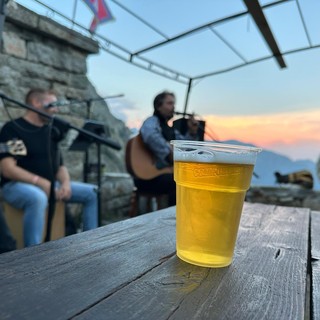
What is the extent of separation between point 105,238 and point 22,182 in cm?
144

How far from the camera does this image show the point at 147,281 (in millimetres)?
432

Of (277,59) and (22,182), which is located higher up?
(277,59)

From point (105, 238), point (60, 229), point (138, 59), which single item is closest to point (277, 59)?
point (138, 59)

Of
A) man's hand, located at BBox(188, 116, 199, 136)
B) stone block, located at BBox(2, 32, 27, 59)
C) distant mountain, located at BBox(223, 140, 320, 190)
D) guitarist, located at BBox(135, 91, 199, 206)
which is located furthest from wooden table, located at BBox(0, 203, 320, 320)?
distant mountain, located at BBox(223, 140, 320, 190)

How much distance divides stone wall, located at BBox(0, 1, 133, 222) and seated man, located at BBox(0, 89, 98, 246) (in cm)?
34

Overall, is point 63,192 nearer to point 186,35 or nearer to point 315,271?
point 186,35

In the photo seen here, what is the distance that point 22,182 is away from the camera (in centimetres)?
190

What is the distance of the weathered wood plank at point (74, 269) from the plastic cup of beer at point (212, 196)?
0.25ft

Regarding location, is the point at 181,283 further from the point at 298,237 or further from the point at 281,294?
the point at 298,237

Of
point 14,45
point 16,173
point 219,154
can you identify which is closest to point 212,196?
point 219,154

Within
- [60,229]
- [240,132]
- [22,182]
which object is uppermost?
[240,132]

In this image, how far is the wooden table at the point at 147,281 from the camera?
0.35 metres

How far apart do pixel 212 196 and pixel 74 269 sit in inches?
8.3

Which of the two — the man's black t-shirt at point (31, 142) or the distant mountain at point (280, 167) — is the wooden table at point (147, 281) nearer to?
the man's black t-shirt at point (31, 142)
